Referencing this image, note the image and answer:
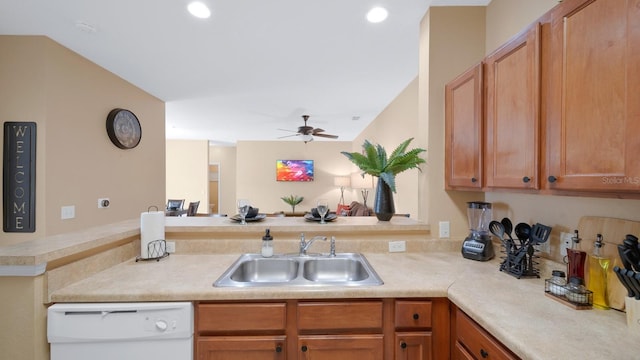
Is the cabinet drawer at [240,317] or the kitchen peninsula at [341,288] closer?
the kitchen peninsula at [341,288]

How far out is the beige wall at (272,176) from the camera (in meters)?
7.55

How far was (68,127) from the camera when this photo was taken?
253 centimetres

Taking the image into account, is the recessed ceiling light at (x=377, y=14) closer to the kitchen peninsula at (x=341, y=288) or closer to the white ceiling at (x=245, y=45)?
the white ceiling at (x=245, y=45)

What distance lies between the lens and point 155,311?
1151mm

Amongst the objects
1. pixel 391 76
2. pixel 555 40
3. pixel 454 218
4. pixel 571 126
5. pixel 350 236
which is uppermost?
pixel 391 76

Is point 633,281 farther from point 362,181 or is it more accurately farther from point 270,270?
point 362,181

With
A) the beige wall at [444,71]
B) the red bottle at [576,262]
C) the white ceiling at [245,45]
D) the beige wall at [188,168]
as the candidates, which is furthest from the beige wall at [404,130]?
the beige wall at [188,168]

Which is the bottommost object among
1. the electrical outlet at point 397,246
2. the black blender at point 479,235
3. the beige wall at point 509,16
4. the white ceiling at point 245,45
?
the electrical outlet at point 397,246

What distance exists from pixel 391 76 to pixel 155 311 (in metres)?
3.06

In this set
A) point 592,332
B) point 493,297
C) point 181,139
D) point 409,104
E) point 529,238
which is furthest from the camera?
point 181,139

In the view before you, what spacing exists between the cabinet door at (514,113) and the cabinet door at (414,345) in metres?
0.86

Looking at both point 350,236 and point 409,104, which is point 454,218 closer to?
point 350,236

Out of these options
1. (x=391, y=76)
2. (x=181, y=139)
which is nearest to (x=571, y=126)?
(x=391, y=76)

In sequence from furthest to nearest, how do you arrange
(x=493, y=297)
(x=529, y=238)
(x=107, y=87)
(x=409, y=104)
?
(x=409, y=104)
(x=107, y=87)
(x=529, y=238)
(x=493, y=297)
